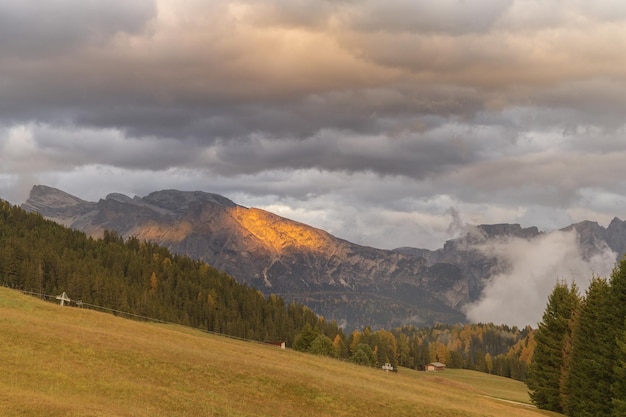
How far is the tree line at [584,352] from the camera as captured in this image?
60.2 meters

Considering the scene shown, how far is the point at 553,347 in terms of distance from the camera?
78812mm

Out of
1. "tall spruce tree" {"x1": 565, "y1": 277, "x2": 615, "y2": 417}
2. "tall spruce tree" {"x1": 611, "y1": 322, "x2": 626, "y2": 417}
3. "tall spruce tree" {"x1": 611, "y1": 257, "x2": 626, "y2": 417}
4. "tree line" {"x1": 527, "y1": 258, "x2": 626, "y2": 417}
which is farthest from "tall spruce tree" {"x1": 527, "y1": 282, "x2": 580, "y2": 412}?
"tall spruce tree" {"x1": 611, "y1": 322, "x2": 626, "y2": 417}

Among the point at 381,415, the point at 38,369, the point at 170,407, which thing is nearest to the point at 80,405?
the point at 170,407

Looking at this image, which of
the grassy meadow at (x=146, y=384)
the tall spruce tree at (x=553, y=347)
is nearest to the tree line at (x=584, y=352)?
the tall spruce tree at (x=553, y=347)

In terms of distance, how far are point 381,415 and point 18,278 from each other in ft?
497

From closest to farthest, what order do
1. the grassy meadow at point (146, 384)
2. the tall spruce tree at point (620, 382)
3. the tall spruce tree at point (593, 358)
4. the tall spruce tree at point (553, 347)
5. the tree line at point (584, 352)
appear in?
→ the grassy meadow at point (146, 384)
the tall spruce tree at point (620, 382)
the tree line at point (584, 352)
the tall spruce tree at point (593, 358)
the tall spruce tree at point (553, 347)

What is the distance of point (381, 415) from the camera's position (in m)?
45.1

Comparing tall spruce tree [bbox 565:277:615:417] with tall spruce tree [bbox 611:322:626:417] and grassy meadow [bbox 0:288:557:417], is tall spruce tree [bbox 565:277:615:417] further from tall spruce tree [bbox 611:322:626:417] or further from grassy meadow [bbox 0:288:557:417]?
grassy meadow [bbox 0:288:557:417]

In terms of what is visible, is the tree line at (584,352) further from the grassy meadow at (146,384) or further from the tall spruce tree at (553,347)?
the grassy meadow at (146,384)

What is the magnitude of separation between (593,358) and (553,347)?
15.4 metres

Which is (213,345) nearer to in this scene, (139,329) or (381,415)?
(139,329)

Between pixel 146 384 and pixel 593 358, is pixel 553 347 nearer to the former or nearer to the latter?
pixel 593 358

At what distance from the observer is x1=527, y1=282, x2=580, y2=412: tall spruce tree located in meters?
77.7

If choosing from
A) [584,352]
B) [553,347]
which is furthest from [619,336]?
[553,347]
